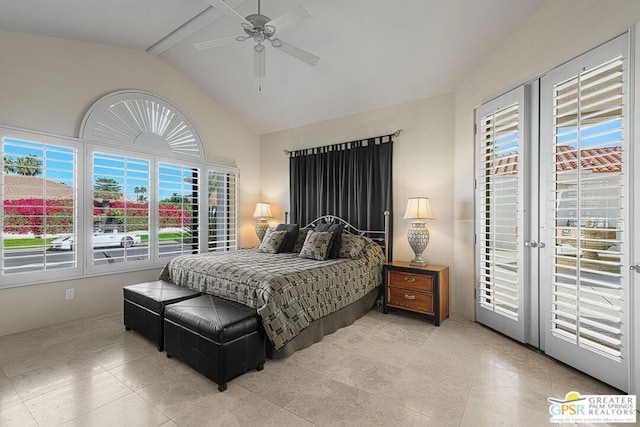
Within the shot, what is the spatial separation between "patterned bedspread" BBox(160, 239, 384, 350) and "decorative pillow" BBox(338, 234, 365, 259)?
0.09 metres

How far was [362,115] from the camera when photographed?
4738mm

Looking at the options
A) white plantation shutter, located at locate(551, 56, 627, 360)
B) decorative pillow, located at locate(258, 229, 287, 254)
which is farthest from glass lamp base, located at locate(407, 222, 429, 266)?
decorative pillow, located at locate(258, 229, 287, 254)

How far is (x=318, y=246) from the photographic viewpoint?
154 inches

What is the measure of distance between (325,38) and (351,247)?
2.55 m

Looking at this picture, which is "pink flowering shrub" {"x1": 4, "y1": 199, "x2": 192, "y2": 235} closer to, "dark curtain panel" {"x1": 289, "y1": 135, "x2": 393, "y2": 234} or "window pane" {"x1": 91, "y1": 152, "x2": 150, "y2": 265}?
"window pane" {"x1": 91, "y1": 152, "x2": 150, "y2": 265}

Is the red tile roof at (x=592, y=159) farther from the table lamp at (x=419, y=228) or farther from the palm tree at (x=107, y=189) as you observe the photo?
the palm tree at (x=107, y=189)

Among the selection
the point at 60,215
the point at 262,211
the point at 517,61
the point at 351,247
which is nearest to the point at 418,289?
the point at 351,247

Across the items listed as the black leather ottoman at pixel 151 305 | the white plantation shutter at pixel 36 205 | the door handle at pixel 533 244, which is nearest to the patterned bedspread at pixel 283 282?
the black leather ottoman at pixel 151 305

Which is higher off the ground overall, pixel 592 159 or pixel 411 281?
pixel 592 159

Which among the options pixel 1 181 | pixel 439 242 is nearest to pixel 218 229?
pixel 1 181

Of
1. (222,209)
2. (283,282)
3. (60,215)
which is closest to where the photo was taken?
(283,282)

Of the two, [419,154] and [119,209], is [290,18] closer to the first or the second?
[419,154]

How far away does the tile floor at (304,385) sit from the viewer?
6.42ft
